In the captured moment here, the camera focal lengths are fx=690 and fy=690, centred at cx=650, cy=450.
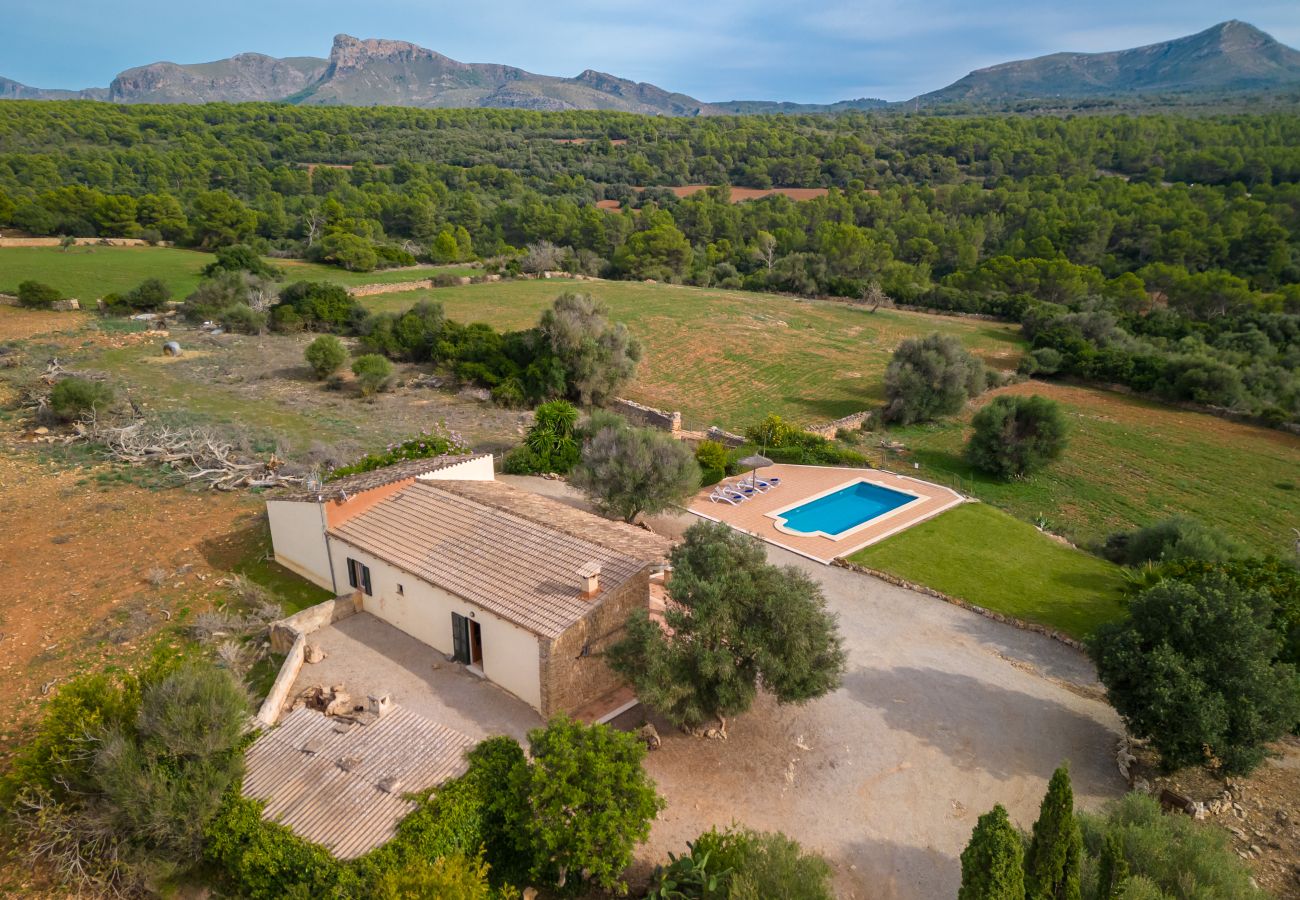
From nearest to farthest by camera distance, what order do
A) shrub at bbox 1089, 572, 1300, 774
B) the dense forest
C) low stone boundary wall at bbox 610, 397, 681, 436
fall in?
shrub at bbox 1089, 572, 1300, 774 < low stone boundary wall at bbox 610, 397, 681, 436 < the dense forest

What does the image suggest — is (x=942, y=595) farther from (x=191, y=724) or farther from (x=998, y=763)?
(x=191, y=724)

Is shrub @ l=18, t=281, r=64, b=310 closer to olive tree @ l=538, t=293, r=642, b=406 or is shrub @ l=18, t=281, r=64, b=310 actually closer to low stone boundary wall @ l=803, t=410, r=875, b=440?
olive tree @ l=538, t=293, r=642, b=406

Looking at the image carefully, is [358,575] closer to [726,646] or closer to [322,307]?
[726,646]

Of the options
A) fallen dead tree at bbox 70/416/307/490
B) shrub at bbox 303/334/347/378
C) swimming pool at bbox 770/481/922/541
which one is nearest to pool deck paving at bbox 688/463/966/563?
swimming pool at bbox 770/481/922/541

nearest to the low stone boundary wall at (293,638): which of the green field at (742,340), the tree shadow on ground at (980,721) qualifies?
the tree shadow on ground at (980,721)

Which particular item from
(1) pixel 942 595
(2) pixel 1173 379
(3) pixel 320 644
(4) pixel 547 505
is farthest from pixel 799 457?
(2) pixel 1173 379

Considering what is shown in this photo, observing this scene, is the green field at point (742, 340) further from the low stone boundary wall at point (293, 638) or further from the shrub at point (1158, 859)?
the shrub at point (1158, 859)
